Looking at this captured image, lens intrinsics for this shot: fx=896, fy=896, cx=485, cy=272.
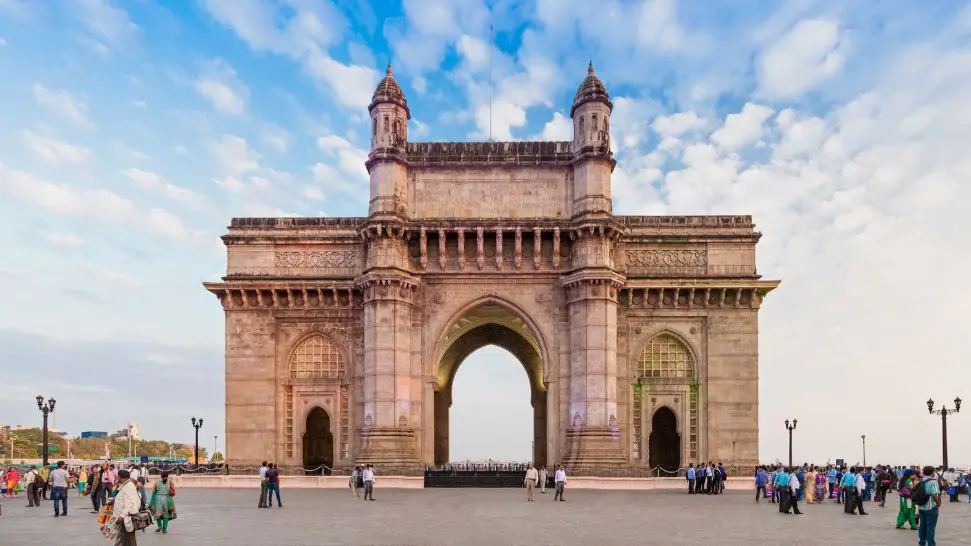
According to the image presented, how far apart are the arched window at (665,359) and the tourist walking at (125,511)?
95.9ft

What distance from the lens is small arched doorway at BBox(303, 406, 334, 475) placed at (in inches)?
1704

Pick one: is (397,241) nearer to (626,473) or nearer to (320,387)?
(320,387)

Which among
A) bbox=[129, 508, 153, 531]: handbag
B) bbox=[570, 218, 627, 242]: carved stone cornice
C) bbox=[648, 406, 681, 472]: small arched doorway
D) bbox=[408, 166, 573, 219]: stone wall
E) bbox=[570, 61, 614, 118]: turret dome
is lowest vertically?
bbox=[648, 406, 681, 472]: small arched doorway

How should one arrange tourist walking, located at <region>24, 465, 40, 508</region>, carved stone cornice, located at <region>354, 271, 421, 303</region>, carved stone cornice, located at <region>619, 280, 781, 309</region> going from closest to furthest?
1. tourist walking, located at <region>24, 465, 40, 508</region>
2. carved stone cornice, located at <region>354, 271, 421, 303</region>
3. carved stone cornice, located at <region>619, 280, 781, 309</region>

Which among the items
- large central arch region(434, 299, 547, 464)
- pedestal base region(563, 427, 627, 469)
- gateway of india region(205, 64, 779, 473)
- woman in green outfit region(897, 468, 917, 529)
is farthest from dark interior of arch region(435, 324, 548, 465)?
woman in green outfit region(897, 468, 917, 529)

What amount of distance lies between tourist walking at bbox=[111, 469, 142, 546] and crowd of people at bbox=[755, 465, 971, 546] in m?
14.0

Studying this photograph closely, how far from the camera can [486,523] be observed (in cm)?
2114

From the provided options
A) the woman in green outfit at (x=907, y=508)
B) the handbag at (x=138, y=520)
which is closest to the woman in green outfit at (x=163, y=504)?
the handbag at (x=138, y=520)

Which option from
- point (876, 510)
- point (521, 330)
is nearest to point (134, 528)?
point (876, 510)

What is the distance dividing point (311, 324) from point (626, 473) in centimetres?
1531

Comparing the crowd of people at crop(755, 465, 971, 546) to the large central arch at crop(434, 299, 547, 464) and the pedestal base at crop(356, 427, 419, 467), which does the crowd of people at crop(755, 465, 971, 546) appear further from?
the large central arch at crop(434, 299, 547, 464)

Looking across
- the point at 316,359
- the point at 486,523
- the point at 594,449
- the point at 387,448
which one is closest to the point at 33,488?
the point at 387,448

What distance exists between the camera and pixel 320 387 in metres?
40.2

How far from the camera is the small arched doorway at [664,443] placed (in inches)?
1700
